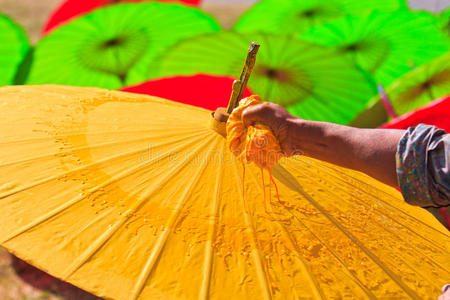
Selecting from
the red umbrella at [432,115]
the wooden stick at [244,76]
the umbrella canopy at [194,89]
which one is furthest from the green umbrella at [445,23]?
the wooden stick at [244,76]

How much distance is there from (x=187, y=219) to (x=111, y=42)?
2.76 m

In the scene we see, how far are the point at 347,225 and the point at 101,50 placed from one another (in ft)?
9.42

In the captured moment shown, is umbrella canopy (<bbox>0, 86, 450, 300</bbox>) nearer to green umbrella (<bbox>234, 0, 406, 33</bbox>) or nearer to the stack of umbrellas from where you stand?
the stack of umbrellas

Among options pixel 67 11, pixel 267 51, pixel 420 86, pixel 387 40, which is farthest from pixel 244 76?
pixel 67 11

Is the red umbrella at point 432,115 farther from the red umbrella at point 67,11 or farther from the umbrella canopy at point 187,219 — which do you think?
the red umbrella at point 67,11

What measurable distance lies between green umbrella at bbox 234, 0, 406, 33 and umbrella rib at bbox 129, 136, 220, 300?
3.34 meters

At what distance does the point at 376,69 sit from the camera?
3549 millimetres

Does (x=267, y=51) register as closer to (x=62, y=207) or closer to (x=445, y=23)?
(x=445, y=23)

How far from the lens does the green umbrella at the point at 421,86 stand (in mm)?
2633

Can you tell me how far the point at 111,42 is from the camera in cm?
352

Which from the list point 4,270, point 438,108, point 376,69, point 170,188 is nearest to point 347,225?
point 170,188

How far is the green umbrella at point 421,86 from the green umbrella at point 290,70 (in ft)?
0.63

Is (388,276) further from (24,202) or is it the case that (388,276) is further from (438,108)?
(438,108)

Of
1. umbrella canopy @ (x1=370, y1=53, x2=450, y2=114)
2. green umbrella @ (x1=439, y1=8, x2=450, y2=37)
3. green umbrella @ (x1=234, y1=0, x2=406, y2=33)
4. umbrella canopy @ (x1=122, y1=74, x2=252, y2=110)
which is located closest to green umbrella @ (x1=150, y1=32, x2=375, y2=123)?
umbrella canopy @ (x1=370, y1=53, x2=450, y2=114)
